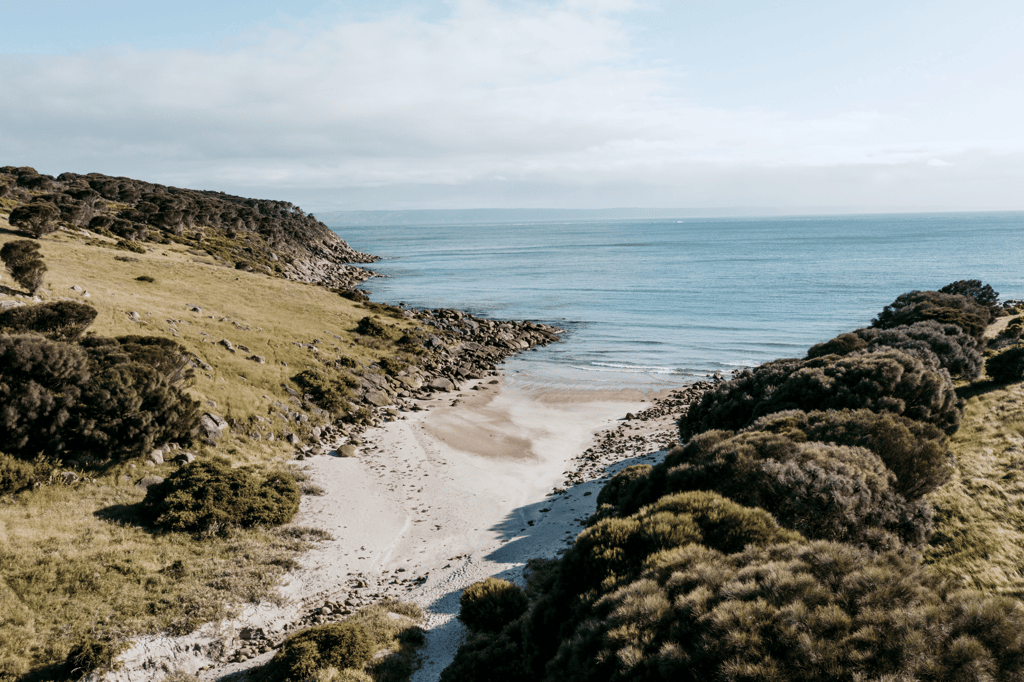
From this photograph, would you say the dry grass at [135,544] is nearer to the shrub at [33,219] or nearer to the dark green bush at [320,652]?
the dark green bush at [320,652]

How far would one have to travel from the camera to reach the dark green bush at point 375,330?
4528 cm

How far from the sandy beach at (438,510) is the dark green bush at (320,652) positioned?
1.38 metres

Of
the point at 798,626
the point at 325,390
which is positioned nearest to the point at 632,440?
the point at 325,390

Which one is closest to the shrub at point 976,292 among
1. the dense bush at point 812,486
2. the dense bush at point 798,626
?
the dense bush at point 812,486

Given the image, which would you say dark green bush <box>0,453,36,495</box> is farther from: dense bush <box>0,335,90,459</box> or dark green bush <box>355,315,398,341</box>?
dark green bush <box>355,315,398,341</box>

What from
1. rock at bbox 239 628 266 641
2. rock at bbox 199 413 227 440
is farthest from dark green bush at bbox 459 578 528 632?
rock at bbox 199 413 227 440

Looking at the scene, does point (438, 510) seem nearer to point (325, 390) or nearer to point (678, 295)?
point (325, 390)

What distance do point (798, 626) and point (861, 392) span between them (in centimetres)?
1623

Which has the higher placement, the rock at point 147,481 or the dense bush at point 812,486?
the dense bush at point 812,486

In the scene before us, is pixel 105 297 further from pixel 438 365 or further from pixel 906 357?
pixel 906 357

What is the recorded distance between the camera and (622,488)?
18609 millimetres

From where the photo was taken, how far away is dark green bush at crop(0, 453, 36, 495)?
16.9 metres

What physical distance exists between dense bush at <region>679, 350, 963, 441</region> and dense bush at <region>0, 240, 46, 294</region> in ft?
120

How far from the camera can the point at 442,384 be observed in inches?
1561
